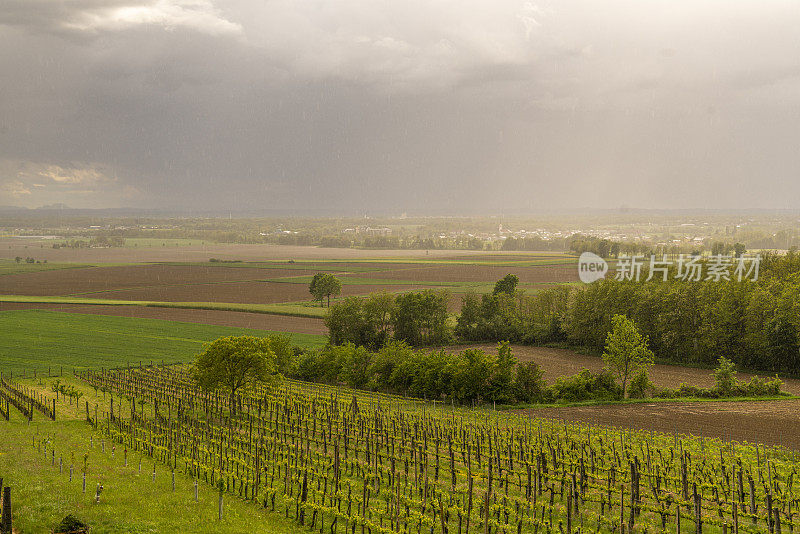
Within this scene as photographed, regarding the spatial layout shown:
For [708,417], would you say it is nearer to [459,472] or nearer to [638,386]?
[638,386]

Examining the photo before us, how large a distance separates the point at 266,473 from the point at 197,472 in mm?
3397

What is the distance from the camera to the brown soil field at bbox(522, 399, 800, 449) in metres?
37.5

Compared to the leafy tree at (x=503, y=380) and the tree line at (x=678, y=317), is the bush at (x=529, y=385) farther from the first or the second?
the tree line at (x=678, y=317)

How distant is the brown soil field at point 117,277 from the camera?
129 m

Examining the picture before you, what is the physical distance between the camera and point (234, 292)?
122m

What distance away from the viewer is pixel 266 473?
2489 centimetres

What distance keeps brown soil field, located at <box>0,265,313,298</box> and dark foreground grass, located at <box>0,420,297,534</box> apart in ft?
351

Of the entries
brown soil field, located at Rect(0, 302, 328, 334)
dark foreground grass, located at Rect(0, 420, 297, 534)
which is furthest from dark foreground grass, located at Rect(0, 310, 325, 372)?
dark foreground grass, located at Rect(0, 420, 297, 534)

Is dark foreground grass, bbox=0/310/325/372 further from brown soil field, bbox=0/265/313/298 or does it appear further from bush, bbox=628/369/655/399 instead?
bush, bbox=628/369/655/399

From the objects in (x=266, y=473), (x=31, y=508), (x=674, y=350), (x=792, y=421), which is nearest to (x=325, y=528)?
(x=266, y=473)

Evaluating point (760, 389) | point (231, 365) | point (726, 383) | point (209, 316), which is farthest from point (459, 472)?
point (209, 316)

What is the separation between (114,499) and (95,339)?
200 feet

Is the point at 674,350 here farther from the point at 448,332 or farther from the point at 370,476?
the point at 370,476

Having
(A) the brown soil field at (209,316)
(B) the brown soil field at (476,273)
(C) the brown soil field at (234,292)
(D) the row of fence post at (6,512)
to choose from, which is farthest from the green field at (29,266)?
(D) the row of fence post at (6,512)
